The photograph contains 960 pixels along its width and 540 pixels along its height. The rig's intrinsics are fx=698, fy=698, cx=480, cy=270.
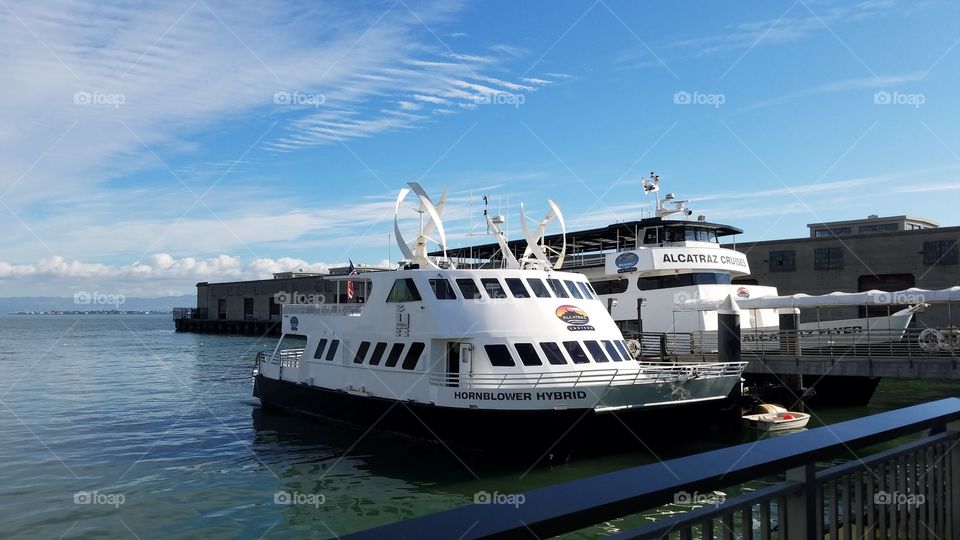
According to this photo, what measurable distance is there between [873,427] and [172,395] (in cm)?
3180

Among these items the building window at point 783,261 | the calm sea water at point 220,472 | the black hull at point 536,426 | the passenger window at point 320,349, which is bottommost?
the calm sea water at point 220,472

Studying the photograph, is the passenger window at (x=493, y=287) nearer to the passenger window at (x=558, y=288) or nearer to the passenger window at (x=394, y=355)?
the passenger window at (x=558, y=288)

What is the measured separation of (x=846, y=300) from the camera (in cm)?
2417

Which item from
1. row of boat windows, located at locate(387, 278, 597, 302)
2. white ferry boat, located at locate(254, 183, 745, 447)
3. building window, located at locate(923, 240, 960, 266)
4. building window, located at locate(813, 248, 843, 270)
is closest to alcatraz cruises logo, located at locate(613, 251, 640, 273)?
white ferry boat, located at locate(254, 183, 745, 447)

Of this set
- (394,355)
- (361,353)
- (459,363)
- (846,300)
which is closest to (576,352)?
(459,363)

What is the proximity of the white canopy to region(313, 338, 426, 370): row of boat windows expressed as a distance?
45.5 ft

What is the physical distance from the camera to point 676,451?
17688 mm

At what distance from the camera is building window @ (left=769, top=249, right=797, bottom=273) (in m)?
49.3

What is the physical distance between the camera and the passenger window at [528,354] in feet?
55.8

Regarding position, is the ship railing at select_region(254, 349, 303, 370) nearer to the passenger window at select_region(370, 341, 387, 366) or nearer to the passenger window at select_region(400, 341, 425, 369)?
the passenger window at select_region(370, 341, 387, 366)

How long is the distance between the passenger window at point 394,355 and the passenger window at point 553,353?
396cm

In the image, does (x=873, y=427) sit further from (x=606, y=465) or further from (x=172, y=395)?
(x=172, y=395)

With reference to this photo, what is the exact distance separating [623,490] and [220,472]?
631 inches

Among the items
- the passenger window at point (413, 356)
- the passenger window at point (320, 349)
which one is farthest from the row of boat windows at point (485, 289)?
the passenger window at point (320, 349)
